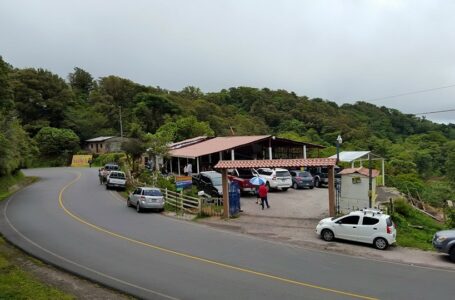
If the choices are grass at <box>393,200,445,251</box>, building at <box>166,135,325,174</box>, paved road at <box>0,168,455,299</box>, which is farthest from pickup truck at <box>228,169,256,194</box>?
grass at <box>393,200,445,251</box>

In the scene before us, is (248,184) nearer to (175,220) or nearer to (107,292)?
(175,220)

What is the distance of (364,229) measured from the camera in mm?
17438

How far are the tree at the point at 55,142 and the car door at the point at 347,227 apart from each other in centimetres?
6259

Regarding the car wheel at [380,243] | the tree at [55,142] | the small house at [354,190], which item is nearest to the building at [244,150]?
the small house at [354,190]

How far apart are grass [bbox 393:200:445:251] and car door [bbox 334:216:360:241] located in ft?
7.00

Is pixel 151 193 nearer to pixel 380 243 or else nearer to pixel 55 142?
pixel 380 243

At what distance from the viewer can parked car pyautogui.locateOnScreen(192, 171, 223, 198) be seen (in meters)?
27.1

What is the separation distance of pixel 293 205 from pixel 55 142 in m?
56.6

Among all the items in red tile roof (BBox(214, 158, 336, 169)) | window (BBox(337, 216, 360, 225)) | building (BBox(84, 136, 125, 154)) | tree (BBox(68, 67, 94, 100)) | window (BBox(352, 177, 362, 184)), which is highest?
tree (BBox(68, 67, 94, 100))

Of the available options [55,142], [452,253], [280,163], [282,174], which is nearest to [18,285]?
[280,163]

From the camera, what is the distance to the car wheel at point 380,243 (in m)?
17.0

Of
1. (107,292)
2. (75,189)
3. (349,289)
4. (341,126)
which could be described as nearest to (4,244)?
(107,292)

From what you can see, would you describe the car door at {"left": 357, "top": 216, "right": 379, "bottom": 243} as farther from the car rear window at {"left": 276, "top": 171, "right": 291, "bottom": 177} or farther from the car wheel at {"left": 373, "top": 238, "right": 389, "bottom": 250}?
the car rear window at {"left": 276, "top": 171, "right": 291, "bottom": 177}

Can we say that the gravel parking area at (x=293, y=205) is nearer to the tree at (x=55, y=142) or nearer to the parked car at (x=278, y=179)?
the parked car at (x=278, y=179)
